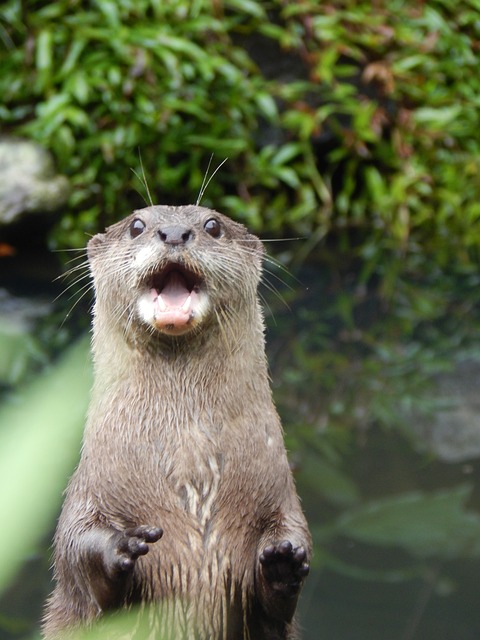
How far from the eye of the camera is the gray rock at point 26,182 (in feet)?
19.6

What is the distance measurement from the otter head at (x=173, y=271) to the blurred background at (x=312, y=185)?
5.10 feet

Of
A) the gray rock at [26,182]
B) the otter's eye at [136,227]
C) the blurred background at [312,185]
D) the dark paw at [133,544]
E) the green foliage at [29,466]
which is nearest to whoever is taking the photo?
the green foliage at [29,466]

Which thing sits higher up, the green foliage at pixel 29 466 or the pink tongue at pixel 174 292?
the pink tongue at pixel 174 292

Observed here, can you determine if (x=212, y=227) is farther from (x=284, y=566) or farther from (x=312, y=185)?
(x=312, y=185)

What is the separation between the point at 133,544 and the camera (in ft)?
5.33

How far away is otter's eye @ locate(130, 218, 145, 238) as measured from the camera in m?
1.92

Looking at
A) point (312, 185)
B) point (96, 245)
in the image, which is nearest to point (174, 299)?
point (96, 245)

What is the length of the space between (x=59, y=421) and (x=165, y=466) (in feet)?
3.74

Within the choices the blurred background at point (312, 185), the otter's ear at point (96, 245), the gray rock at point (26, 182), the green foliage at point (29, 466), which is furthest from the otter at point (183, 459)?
the gray rock at point (26, 182)

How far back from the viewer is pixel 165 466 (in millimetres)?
1834

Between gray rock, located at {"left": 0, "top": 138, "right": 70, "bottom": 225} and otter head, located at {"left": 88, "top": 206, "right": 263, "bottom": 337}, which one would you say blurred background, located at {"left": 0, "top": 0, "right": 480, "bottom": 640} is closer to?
gray rock, located at {"left": 0, "top": 138, "right": 70, "bottom": 225}

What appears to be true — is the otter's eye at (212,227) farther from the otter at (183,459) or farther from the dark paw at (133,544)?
the dark paw at (133,544)

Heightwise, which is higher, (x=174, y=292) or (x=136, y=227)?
(x=136, y=227)

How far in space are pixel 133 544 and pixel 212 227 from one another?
2.08 ft
